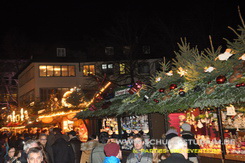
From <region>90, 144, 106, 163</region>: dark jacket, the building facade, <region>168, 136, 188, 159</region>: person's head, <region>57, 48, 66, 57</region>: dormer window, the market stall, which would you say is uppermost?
<region>57, 48, 66, 57</region>: dormer window

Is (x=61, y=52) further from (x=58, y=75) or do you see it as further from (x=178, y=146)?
(x=178, y=146)

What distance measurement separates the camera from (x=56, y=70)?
39.6 metres

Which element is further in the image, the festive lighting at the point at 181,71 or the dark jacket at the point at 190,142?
the festive lighting at the point at 181,71

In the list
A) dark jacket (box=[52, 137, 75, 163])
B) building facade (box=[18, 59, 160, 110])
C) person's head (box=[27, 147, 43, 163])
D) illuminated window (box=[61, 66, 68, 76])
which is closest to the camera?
person's head (box=[27, 147, 43, 163])

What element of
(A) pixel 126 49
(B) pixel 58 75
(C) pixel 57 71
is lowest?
(B) pixel 58 75

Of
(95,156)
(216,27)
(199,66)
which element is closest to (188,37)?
(216,27)

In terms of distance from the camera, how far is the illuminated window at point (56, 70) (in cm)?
3909

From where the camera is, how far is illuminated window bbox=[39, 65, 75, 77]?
39094mm

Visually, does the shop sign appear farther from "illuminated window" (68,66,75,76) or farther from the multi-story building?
"illuminated window" (68,66,75,76)

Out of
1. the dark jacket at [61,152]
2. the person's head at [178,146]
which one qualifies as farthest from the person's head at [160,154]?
the dark jacket at [61,152]

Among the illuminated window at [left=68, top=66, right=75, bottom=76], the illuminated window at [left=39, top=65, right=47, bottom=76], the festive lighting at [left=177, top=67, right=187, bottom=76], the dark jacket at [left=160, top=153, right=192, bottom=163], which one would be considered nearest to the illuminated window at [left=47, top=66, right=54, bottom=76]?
the illuminated window at [left=39, top=65, right=47, bottom=76]

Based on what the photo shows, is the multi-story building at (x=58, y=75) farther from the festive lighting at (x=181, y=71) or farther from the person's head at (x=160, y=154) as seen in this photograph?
the person's head at (x=160, y=154)

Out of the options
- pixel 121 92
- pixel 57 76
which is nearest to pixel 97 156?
→ pixel 121 92

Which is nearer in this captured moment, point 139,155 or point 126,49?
point 139,155
